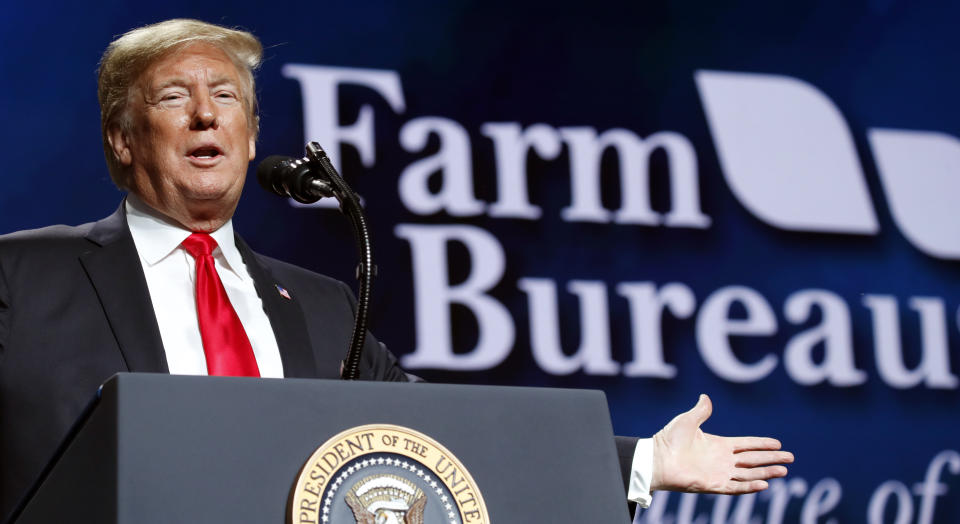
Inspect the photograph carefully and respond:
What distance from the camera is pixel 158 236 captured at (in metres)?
1.82

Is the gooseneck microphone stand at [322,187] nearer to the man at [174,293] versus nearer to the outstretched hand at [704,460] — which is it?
the man at [174,293]

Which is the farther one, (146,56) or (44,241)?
(146,56)

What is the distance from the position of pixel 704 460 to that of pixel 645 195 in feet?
6.68

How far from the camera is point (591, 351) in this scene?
132 inches

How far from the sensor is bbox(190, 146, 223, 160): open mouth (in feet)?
5.97

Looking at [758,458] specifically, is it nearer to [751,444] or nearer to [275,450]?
[751,444]

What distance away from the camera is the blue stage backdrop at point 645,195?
3.16 m

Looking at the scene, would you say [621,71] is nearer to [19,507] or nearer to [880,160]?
[880,160]

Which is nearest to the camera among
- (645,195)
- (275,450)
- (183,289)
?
(275,450)

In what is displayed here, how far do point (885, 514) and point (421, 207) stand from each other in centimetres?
162

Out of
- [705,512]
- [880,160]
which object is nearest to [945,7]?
[880,160]

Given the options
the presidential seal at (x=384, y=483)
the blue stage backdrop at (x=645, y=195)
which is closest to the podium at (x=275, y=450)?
the presidential seal at (x=384, y=483)

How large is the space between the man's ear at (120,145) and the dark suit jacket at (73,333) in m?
0.10

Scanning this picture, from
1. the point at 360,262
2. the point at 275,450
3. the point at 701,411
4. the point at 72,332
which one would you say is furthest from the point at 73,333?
the point at 701,411
